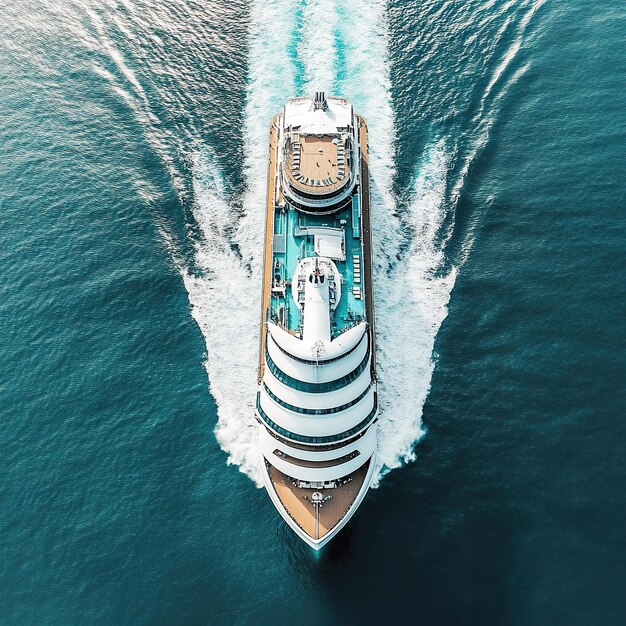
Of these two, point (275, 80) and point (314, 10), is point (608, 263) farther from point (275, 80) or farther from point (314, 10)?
point (314, 10)

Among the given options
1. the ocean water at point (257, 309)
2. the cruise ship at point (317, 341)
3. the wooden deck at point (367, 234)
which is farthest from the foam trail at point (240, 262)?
the wooden deck at point (367, 234)

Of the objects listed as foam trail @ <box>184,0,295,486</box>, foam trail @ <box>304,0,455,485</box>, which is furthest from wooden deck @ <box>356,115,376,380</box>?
foam trail @ <box>184,0,295,486</box>

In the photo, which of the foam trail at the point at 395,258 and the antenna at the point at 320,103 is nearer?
the foam trail at the point at 395,258

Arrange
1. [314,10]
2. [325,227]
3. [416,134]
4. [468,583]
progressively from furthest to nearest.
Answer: [314,10] → [416,134] → [325,227] → [468,583]

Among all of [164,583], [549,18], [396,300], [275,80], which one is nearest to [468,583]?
[164,583]

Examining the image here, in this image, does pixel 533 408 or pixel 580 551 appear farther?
pixel 533 408

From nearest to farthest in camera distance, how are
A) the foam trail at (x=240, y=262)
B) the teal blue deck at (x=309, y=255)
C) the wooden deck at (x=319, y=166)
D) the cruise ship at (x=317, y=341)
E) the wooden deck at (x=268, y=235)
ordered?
the cruise ship at (x=317, y=341) → the teal blue deck at (x=309, y=255) → the foam trail at (x=240, y=262) → the wooden deck at (x=268, y=235) → the wooden deck at (x=319, y=166)

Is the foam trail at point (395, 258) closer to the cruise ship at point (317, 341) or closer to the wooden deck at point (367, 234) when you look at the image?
the wooden deck at point (367, 234)
